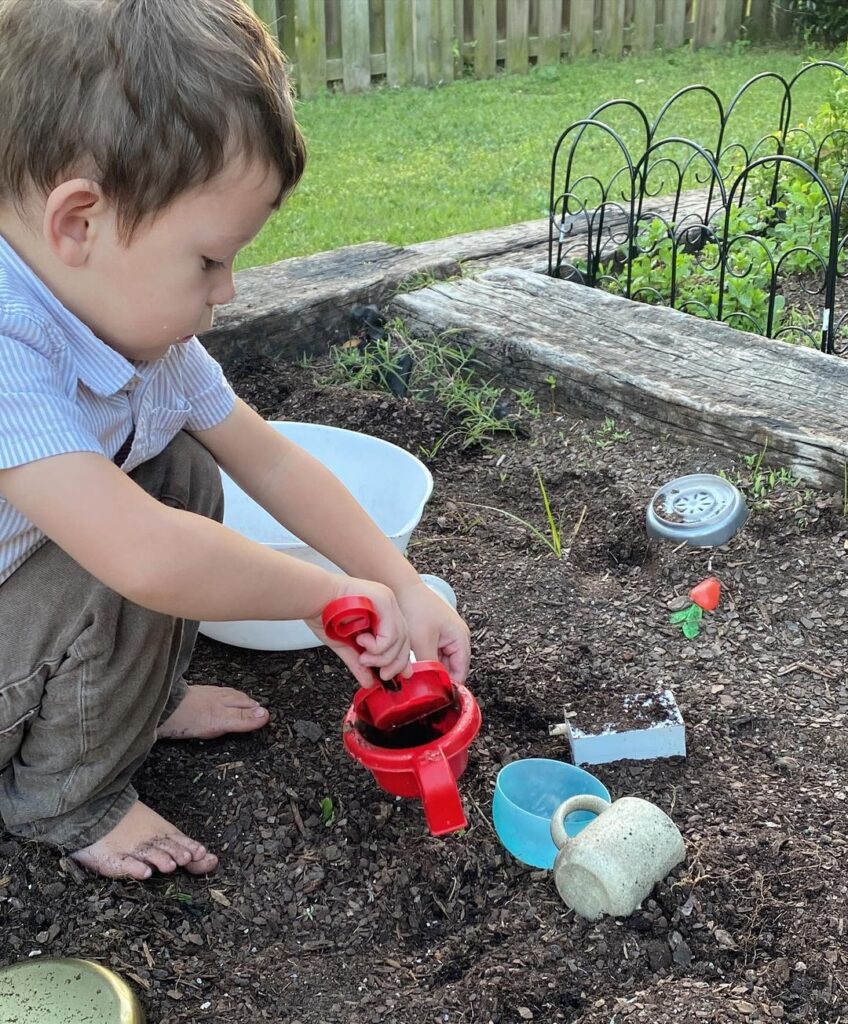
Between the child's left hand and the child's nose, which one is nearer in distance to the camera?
the child's nose

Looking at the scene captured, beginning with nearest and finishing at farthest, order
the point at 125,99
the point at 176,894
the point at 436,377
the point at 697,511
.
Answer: the point at 125,99 → the point at 176,894 → the point at 697,511 → the point at 436,377

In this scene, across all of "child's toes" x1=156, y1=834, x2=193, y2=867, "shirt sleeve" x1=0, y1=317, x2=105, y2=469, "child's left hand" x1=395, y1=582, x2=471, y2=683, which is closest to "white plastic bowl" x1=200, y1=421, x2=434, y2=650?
"child's left hand" x1=395, y1=582, x2=471, y2=683

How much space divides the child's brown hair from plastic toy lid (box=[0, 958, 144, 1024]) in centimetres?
88

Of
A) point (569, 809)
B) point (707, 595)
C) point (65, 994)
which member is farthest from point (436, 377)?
point (65, 994)

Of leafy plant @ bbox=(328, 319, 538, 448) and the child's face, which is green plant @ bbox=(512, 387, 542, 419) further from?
the child's face

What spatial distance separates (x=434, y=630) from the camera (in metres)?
1.66

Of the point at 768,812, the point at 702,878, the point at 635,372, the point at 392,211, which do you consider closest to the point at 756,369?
the point at 635,372

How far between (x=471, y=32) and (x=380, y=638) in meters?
7.75

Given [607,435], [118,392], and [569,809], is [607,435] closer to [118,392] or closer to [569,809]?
[569,809]

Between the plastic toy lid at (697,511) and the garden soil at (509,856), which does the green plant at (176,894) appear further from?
the plastic toy lid at (697,511)

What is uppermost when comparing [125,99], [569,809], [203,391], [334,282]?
[125,99]

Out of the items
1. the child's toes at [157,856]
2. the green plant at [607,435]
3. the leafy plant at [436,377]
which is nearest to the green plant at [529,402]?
the leafy plant at [436,377]

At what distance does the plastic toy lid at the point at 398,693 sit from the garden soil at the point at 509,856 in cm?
22

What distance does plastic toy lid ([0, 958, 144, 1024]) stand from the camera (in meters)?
1.32
